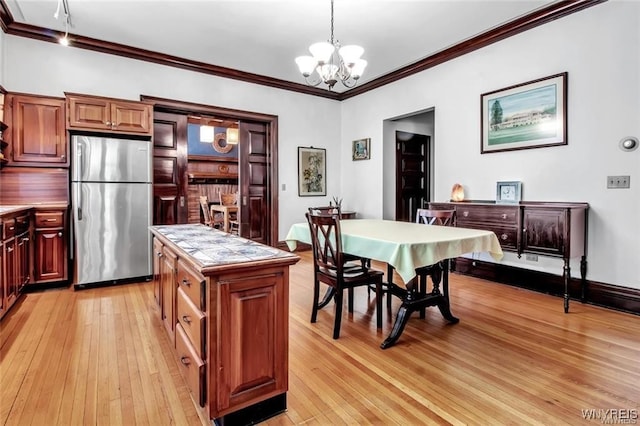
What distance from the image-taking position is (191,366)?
5.47 ft

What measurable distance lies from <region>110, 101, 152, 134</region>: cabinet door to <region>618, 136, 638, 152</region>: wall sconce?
4946 mm

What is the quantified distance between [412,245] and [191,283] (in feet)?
4.26

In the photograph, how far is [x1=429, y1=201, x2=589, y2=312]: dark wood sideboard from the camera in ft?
10.4

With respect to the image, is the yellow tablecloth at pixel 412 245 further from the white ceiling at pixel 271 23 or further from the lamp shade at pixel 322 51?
the white ceiling at pixel 271 23

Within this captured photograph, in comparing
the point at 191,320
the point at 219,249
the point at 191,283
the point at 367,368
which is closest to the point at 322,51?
the point at 219,249

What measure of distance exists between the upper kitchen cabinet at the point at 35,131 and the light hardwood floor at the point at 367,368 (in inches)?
65.4

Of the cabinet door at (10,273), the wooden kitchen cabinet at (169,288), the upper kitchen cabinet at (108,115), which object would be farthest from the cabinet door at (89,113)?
the wooden kitchen cabinet at (169,288)

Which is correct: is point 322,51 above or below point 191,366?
above

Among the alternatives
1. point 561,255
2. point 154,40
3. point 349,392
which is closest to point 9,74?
point 154,40

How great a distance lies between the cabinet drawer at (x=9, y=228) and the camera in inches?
108

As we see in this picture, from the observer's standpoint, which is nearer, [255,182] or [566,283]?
[566,283]

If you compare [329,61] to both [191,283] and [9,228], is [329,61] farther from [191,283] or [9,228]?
[9,228]

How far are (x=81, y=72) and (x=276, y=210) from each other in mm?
3226

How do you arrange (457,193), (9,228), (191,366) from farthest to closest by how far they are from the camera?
(457,193), (9,228), (191,366)
